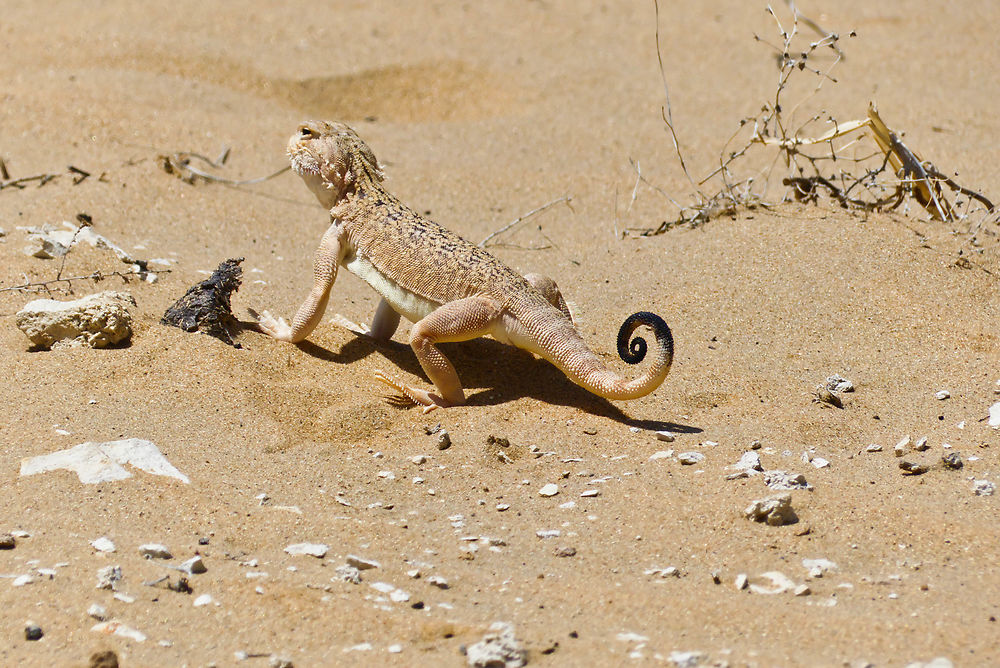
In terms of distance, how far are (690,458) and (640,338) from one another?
63cm

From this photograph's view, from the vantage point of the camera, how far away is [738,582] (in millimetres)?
3859

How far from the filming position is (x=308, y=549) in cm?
409

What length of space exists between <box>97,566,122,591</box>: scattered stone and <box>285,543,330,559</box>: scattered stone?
2.18ft

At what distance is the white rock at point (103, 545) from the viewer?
3.92 meters

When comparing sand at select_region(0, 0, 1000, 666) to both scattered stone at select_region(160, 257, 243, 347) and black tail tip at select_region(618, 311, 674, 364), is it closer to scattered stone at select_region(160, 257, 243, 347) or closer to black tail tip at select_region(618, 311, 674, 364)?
scattered stone at select_region(160, 257, 243, 347)

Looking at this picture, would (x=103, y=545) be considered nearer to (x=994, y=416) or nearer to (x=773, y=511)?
(x=773, y=511)

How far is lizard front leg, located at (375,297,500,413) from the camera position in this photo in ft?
18.3

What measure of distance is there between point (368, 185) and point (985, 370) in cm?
380

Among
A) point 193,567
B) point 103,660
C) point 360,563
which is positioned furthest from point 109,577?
point 360,563

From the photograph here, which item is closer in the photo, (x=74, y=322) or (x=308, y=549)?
(x=308, y=549)

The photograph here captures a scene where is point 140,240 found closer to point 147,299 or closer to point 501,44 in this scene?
point 147,299

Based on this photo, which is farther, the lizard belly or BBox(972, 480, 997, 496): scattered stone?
the lizard belly

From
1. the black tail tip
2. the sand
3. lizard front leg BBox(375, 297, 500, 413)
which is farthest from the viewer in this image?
lizard front leg BBox(375, 297, 500, 413)

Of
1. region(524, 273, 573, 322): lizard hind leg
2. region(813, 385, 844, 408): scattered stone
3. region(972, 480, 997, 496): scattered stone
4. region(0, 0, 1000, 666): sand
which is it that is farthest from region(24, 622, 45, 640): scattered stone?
region(813, 385, 844, 408): scattered stone
